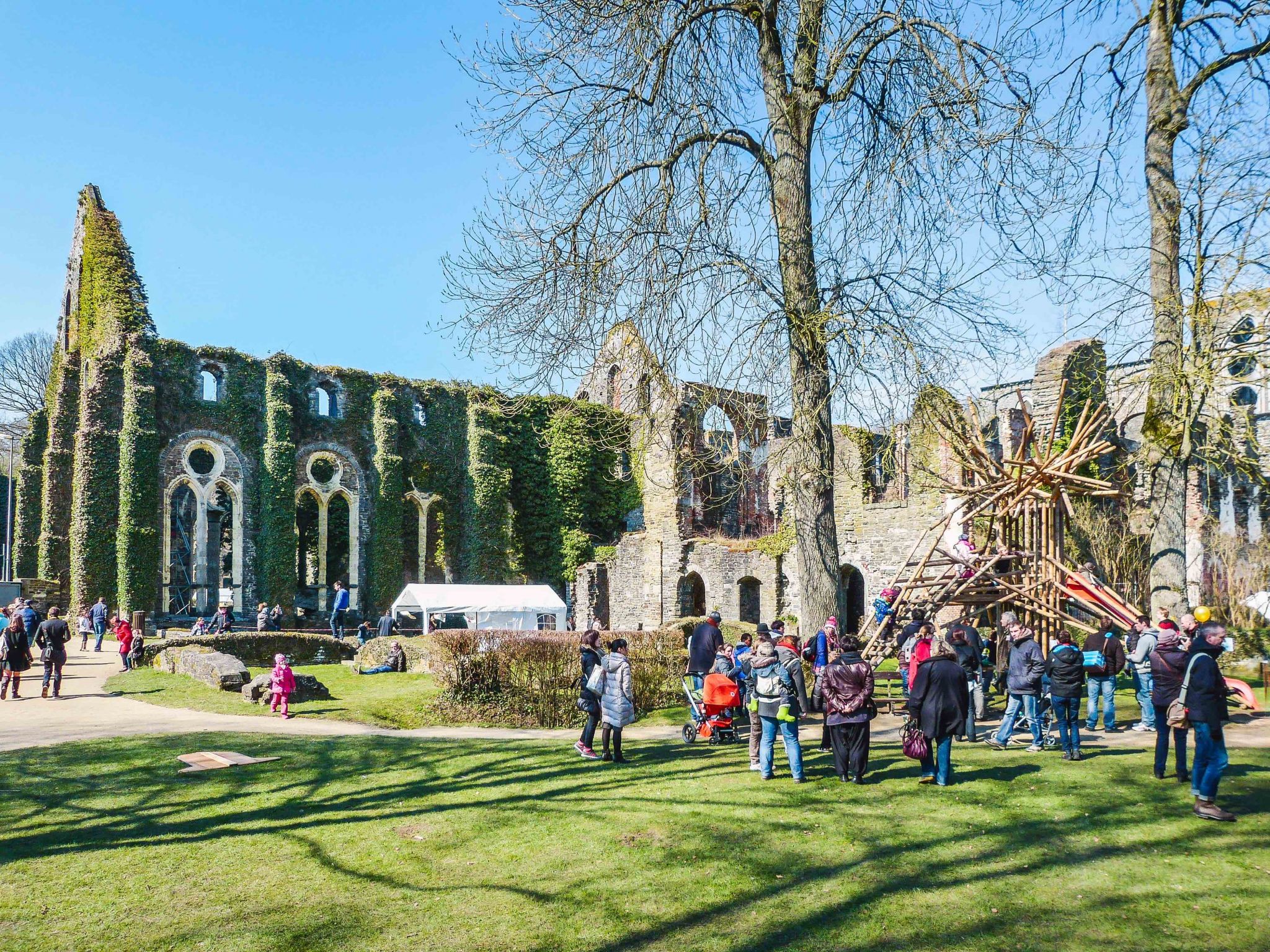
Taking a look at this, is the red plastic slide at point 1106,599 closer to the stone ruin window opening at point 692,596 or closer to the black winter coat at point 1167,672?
the black winter coat at point 1167,672

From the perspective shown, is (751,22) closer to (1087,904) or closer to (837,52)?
(837,52)

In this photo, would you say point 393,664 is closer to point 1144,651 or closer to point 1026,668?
point 1026,668

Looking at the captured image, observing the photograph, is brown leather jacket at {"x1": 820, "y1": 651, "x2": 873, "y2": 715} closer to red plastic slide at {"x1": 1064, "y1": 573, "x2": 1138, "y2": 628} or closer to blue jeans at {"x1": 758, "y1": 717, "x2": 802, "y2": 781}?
blue jeans at {"x1": 758, "y1": 717, "x2": 802, "y2": 781}

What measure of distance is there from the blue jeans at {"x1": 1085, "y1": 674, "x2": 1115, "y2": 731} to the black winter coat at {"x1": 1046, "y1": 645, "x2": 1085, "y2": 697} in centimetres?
217

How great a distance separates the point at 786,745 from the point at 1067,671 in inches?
120

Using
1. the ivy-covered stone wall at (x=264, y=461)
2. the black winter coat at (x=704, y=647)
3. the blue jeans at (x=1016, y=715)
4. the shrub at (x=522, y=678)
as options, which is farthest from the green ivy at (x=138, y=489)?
the blue jeans at (x=1016, y=715)

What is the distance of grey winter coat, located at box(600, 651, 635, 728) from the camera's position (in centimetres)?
955

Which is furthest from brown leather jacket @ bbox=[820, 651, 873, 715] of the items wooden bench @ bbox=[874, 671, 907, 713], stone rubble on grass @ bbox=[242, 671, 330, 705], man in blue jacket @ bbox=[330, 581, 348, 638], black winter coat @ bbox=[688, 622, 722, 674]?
man in blue jacket @ bbox=[330, 581, 348, 638]

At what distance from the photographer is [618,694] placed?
9.58m

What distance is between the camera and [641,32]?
10836 millimetres

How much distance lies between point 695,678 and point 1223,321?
848cm

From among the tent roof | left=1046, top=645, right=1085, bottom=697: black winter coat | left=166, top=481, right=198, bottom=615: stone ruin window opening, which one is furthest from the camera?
left=166, top=481, right=198, bottom=615: stone ruin window opening

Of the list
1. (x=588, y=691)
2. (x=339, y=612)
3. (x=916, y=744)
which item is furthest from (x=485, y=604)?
(x=916, y=744)

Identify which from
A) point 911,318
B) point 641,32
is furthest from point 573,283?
point 911,318
